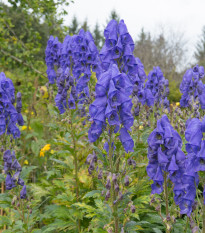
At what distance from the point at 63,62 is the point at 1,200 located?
8.46 ft

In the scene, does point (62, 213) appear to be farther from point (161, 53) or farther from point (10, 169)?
point (161, 53)

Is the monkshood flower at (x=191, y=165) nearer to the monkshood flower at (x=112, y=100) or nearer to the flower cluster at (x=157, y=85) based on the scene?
the monkshood flower at (x=112, y=100)

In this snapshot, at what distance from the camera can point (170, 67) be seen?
1109 inches

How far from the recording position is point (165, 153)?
1922 millimetres

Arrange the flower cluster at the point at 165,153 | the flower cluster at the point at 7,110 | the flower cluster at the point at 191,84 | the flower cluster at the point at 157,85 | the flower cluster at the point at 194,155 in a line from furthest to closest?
the flower cluster at the point at 157,85, the flower cluster at the point at 191,84, the flower cluster at the point at 7,110, the flower cluster at the point at 165,153, the flower cluster at the point at 194,155

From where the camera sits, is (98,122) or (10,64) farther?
(10,64)

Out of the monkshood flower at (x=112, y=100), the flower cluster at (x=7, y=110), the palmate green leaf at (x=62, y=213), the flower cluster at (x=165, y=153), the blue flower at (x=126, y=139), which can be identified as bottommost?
the palmate green leaf at (x=62, y=213)

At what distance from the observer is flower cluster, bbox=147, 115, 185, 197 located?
1871 mm

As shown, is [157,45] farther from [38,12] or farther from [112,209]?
[112,209]

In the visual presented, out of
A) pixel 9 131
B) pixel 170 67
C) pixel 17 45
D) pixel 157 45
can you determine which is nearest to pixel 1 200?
pixel 9 131

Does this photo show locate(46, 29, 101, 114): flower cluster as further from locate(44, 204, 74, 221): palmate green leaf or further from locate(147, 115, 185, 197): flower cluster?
locate(147, 115, 185, 197): flower cluster

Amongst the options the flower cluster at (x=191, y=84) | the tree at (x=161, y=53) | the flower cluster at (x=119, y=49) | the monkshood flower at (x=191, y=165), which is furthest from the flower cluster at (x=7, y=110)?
the tree at (x=161, y=53)

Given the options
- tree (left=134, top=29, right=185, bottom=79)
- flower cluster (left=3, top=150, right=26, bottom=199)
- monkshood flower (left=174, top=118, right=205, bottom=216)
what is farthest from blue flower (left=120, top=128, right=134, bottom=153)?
tree (left=134, top=29, right=185, bottom=79)

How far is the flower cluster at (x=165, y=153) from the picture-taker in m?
1.87
